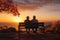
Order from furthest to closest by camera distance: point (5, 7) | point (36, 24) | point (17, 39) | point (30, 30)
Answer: point (5, 7) < point (30, 30) < point (36, 24) < point (17, 39)

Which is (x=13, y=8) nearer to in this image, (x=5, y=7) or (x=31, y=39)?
(x=5, y=7)

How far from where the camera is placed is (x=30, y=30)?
65.7 ft

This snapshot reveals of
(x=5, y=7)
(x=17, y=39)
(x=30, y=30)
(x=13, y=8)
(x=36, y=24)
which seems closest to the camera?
(x=17, y=39)

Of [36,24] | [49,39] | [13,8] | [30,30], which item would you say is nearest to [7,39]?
[49,39]

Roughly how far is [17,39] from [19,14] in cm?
873

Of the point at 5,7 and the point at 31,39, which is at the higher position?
the point at 5,7

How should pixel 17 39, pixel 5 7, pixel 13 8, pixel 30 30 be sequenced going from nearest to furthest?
1. pixel 17 39
2. pixel 30 30
3. pixel 5 7
4. pixel 13 8

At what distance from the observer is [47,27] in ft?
72.3

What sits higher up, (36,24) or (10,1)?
(10,1)

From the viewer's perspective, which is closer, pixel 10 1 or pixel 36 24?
pixel 36 24

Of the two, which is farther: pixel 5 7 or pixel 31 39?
pixel 5 7

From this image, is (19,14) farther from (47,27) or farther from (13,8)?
(47,27)

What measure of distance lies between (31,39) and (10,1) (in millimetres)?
8101

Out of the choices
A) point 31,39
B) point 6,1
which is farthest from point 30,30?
point 31,39
